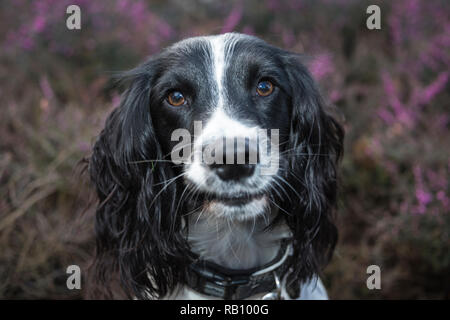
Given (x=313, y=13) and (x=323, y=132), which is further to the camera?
(x=313, y=13)

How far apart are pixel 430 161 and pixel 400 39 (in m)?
2.07

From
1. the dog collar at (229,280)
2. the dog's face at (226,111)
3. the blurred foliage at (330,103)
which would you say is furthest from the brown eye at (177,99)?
the blurred foliage at (330,103)

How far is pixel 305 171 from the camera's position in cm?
245

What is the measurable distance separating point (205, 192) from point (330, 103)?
128 cm

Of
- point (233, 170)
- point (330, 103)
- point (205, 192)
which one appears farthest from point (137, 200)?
point (330, 103)

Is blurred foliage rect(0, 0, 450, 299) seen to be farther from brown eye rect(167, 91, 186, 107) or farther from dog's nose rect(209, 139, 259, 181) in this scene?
dog's nose rect(209, 139, 259, 181)

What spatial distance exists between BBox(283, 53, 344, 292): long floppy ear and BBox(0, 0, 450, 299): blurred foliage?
0.39 m

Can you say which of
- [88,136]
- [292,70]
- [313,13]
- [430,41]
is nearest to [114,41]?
[88,136]

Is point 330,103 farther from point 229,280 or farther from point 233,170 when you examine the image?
point 229,280

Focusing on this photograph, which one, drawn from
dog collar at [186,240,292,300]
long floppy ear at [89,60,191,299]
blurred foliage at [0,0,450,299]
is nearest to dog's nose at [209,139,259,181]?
long floppy ear at [89,60,191,299]

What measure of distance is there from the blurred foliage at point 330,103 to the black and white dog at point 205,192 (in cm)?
45

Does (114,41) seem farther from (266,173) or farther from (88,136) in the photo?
(266,173)

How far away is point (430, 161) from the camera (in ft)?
12.6

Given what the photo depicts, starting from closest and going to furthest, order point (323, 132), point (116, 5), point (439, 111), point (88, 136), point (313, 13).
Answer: point (323, 132)
point (88, 136)
point (439, 111)
point (116, 5)
point (313, 13)
